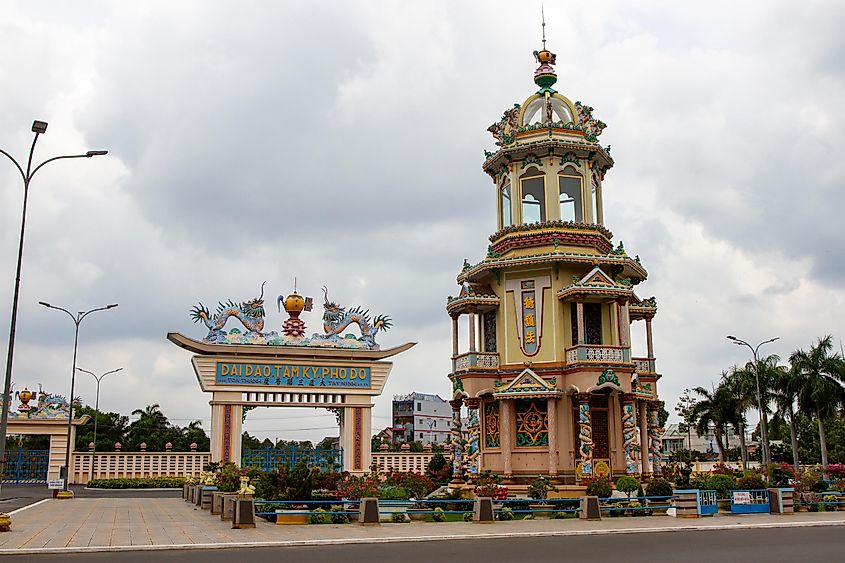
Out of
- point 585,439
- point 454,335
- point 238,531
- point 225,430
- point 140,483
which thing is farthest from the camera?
point 140,483

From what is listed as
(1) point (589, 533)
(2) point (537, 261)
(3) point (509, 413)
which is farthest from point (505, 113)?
(1) point (589, 533)

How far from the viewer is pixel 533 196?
1463 inches

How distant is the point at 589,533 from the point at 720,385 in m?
45.2

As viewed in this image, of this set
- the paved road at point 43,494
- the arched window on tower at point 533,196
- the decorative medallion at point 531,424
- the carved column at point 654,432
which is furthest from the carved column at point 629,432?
the paved road at point 43,494

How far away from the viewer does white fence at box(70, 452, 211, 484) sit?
166 ft

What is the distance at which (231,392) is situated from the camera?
4500cm

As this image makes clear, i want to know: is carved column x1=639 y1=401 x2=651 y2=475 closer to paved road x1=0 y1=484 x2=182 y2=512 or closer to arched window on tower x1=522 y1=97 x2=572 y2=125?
arched window on tower x1=522 y1=97 x2=572 y2=125

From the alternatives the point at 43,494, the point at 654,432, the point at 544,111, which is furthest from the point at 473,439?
the point at 43,494

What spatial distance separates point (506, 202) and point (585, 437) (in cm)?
1122

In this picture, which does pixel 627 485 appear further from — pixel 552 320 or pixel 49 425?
Answer: pixel 49 425

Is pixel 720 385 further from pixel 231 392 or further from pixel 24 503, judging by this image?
pixel 24 503

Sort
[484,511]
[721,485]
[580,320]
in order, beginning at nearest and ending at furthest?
[484,511], [721,485], [580,320]

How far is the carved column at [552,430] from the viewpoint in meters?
32.5

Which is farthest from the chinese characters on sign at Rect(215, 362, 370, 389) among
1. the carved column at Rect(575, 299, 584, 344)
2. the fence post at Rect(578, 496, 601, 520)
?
the fence post at Rect(578, 496, 601, 520)
